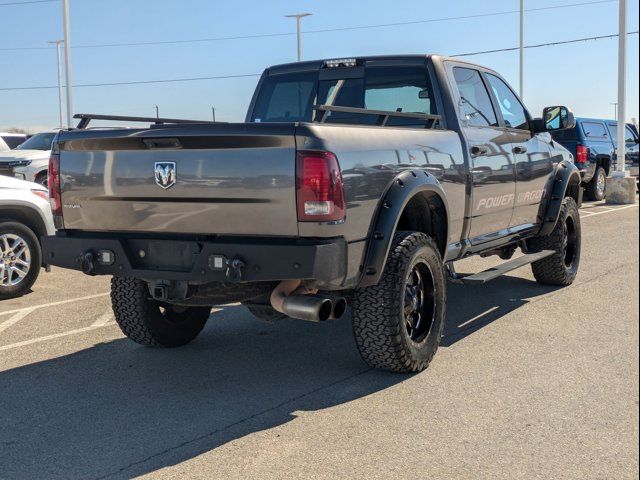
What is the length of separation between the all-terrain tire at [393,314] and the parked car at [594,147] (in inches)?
541

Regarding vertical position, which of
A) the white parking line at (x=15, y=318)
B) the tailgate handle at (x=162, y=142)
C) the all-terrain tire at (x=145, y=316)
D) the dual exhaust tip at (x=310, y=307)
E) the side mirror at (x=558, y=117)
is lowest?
the white parking line at (x=15, y=318)

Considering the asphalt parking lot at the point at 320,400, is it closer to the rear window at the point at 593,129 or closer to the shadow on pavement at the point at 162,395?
the shadow on pavement at the point at 162,395

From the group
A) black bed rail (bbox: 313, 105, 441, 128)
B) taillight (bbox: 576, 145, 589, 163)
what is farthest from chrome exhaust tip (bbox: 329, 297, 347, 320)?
taillight (bbox: 576, 145, 589, 163)

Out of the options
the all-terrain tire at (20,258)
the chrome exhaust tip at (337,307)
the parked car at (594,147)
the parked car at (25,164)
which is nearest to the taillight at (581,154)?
the parked car at (594,147)

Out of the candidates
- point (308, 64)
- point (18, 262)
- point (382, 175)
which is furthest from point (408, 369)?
point (18, 262)

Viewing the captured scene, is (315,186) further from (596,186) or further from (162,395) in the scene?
(596,186)

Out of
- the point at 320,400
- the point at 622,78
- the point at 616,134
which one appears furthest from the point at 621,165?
the point at 320,400

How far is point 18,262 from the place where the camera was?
7.48 m

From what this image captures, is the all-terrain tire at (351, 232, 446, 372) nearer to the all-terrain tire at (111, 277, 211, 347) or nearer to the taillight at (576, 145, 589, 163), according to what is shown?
the all-terrain tire at (111, 277, 211, 347)

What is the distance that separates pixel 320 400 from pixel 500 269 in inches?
88.7

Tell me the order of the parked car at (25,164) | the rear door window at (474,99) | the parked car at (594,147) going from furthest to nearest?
the parked car at (594,147) < the parked car at (25,164) < the rear door window at (474,99)

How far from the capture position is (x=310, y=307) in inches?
160

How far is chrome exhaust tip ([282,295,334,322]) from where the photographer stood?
13.3 ft

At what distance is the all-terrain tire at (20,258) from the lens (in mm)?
7344
